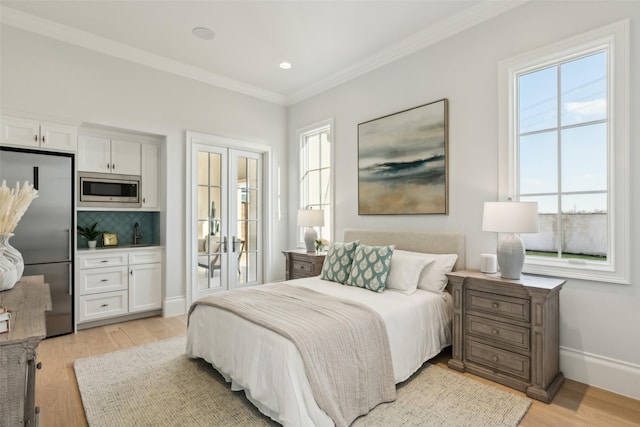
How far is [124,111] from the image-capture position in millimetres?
3846

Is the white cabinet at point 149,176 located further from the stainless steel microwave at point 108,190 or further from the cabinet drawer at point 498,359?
the cabinet drawer at point 498,359

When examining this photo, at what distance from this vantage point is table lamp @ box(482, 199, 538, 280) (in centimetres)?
240

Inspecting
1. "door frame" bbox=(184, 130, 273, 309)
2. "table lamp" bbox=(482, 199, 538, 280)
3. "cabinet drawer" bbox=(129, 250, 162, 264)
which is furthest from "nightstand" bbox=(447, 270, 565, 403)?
"cabinet drawer" bbox=(129, 250, 162, 264)

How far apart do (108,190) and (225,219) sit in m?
1.42

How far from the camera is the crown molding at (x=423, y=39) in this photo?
295 cm

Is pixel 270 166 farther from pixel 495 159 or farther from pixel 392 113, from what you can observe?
pixel 495 159

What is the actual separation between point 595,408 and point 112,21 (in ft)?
16.6

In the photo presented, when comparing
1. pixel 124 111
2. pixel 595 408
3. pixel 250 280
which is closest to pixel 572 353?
pixel 595 408

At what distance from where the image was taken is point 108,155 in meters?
3.94

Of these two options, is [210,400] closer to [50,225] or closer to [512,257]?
[512,257]

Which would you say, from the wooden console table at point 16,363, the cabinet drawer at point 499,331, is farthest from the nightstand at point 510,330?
the wooden console table at point 16,363

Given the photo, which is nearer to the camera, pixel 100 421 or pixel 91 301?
pixel 100 421

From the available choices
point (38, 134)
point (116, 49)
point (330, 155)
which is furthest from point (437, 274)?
point (116, 49)

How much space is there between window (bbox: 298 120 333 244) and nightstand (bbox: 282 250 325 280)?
0.57 m
